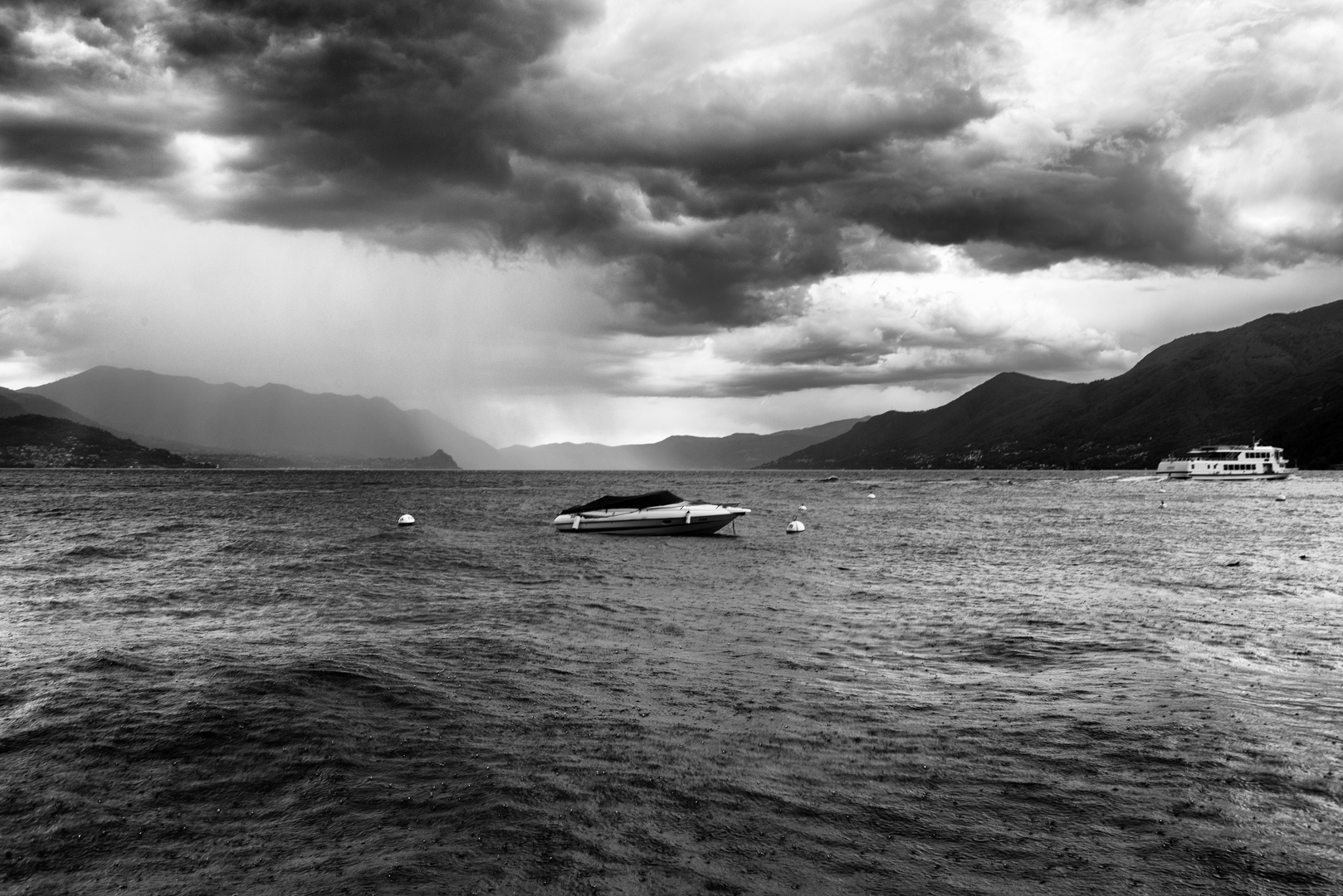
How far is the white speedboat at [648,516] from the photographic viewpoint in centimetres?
5838

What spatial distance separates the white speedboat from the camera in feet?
192

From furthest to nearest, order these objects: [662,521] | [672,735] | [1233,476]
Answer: [1233,476] → [662,521] → [672,735]

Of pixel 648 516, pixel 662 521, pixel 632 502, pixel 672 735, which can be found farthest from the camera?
pixel 632 502

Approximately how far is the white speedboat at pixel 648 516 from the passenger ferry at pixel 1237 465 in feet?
476

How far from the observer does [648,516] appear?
58.8 metres

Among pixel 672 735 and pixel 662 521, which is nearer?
pixel 672 735

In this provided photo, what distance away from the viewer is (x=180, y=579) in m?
32.8

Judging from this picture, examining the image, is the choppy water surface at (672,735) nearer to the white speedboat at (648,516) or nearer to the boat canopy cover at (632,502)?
the white speedboat at (648,516)

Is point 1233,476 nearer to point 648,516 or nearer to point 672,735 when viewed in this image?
point 648,516

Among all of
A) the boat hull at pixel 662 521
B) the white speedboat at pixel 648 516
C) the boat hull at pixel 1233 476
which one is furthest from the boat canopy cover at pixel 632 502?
the boat hull at pixel 1233 476

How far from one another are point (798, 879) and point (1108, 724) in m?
8.29

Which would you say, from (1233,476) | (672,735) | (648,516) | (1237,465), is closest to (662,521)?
(648,516)

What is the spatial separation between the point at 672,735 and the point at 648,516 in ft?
150

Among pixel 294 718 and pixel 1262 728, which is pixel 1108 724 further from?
pixel 294 718
